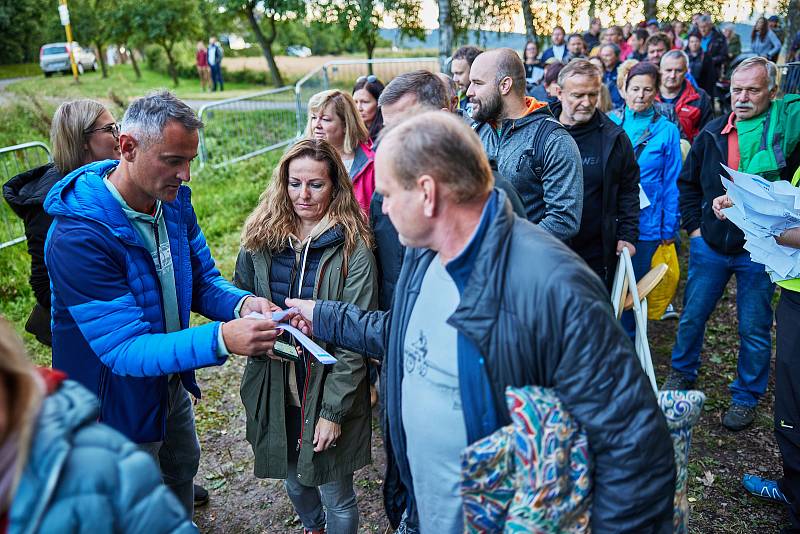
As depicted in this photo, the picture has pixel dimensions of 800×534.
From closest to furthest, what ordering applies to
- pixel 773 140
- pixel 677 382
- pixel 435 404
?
1. pixel 435 404
2. pixel 773 140
3. pixel 677 382

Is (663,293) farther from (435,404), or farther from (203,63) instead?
(203,63)

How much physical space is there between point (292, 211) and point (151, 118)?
79 cm

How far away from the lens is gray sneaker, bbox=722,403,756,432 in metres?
4.21

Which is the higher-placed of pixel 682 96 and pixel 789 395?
pixel 682 96

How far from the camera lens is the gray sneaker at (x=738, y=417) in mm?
4211

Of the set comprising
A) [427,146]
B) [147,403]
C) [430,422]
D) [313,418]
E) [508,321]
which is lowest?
[313,418]

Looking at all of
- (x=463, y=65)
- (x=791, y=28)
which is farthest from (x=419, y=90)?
(x=791, y=28)

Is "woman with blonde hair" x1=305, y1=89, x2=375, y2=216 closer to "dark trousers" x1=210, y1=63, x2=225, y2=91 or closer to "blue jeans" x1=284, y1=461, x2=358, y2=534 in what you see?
"blue jeans" x1=284, y1=461, x2=358, y2=534

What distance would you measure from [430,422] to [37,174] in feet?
9.52

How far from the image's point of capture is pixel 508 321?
1628 mm

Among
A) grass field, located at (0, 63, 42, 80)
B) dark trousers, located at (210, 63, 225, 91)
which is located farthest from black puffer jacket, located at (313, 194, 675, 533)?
grass field, located at (0, 63, 42, 80)

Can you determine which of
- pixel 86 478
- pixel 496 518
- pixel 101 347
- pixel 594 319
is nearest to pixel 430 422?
pixel 496 518

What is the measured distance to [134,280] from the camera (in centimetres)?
244

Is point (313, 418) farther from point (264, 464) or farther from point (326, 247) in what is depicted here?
point (326, 247)
